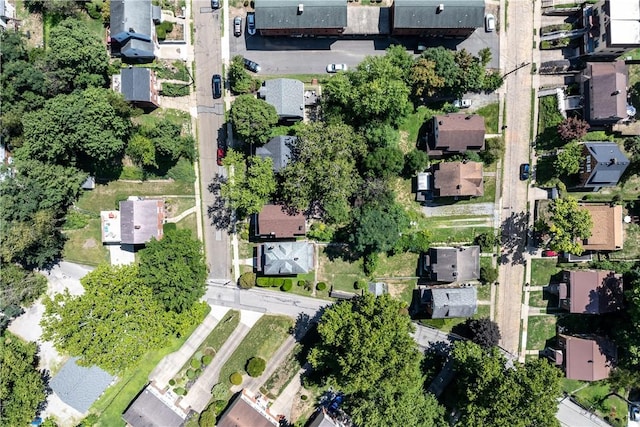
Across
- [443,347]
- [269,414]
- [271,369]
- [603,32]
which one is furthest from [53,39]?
[603,32]

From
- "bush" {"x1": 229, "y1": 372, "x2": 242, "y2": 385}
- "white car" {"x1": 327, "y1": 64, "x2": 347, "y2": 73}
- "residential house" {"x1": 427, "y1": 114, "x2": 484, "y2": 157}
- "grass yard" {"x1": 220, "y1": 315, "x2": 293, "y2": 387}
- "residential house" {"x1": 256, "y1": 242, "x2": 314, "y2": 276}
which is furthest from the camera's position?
"grass yard" {"x1": 220, "y1": 315, "x2": 293, "y2": 387}

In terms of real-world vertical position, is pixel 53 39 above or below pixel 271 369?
above

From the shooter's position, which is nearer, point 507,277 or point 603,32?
point 603,32

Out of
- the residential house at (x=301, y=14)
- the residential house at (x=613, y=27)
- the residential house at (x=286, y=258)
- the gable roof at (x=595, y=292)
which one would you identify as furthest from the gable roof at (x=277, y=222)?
the residential house at (x=613, y=27)

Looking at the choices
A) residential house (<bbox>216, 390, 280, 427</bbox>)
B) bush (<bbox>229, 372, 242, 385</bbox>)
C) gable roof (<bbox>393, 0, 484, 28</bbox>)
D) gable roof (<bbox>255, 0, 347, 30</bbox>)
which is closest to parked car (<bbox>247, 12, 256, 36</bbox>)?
gable roof (<bbox>255, 0, 347, 30</bbox>)

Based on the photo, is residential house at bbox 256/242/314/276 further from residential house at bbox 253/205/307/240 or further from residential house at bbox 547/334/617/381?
residential house at bbox 547/334/617/381

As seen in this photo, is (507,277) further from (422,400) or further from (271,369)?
(271,369)

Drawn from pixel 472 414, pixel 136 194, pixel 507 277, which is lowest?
pixel 472 414
